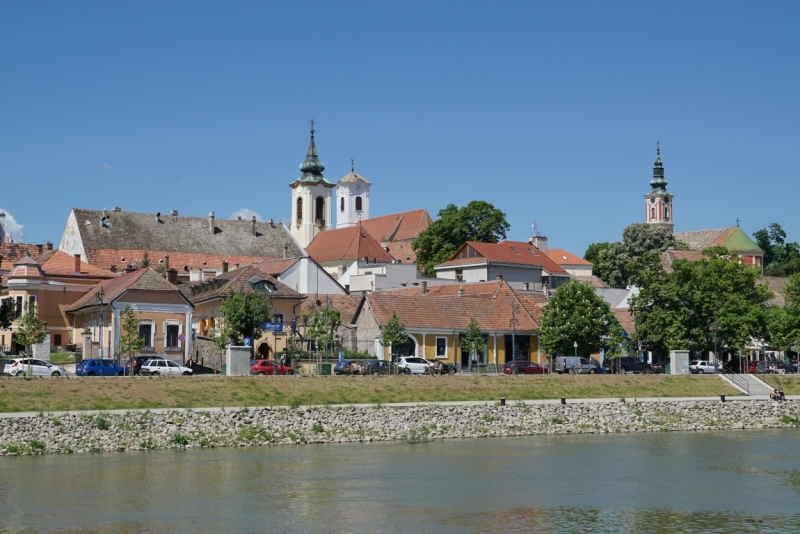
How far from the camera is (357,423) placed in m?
47.7

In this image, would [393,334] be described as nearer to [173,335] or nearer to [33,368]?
[173,335]

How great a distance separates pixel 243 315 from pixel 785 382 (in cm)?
3137

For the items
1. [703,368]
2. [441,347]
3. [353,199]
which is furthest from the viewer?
[353,199]

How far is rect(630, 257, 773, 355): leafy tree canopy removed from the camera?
73.1 metres

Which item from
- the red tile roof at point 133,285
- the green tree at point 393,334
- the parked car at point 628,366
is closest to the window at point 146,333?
the red tile roof at point 133,285

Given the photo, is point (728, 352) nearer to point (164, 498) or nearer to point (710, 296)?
point (710, 296)

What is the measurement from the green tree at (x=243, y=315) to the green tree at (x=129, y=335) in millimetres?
5267

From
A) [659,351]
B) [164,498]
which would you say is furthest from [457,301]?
[164,498]

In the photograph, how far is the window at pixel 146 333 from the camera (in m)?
68.8

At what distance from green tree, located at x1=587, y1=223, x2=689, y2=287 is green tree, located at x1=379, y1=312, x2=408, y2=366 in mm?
61660

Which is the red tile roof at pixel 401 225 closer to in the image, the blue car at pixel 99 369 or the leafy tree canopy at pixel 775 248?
the leafy tree canopy at pixel 775 248

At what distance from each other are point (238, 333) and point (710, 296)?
29.9 m

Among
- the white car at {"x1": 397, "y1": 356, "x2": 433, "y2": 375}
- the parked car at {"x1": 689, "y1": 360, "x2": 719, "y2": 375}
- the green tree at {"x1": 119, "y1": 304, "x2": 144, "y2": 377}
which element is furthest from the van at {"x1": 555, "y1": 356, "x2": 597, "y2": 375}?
the green tree at {"x1": 119, "y1": 304, "x2": 144, "y2": 377}

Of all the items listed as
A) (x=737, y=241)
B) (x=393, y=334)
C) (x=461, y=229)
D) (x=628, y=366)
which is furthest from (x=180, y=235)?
(x=737, y=241)
